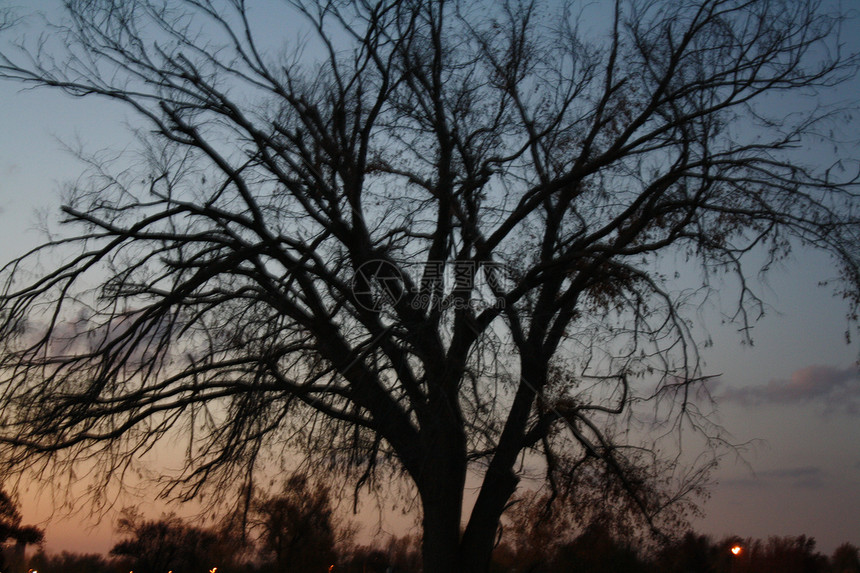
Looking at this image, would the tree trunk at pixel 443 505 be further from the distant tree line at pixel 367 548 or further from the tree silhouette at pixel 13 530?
the tree silhouette at pixel 13 530

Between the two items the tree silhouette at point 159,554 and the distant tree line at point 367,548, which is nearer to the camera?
the distant tree line at point 367,548

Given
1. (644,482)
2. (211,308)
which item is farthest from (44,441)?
(644,482)

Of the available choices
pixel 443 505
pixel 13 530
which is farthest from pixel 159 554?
pixel 443 505

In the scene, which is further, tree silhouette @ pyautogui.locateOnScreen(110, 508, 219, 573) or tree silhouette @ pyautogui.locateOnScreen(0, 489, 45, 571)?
tree silhouette @ pyautogui.locateOnScreen(110, 508, 219, 573)

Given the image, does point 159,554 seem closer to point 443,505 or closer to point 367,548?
point 367,548

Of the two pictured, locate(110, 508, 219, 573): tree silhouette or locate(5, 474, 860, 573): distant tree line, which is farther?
locate(110, 508, 219, 573): tree silhouette

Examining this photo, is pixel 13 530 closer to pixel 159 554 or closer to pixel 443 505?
pixel 159 554

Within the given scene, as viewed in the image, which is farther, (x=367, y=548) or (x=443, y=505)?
(x=367, y=548)

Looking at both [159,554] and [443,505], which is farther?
[159,554]

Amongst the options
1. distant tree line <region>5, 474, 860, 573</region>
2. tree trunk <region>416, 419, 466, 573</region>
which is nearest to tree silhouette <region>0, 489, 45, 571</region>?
distant tree line <region>5, 474, 860, 573</region>

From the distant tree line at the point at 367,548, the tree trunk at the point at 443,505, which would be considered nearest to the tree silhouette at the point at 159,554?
the distant tree line at the point at 367,548

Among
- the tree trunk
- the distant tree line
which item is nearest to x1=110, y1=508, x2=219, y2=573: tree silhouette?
the distant tree line

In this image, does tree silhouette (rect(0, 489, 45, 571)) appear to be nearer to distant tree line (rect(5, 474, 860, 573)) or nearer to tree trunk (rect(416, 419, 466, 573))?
distant tree line (rect(5, 474, 860, 573))

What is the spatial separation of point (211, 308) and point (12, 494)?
3173mm
